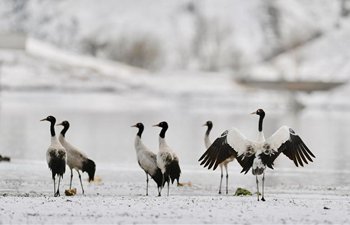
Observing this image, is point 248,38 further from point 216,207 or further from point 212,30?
point 216,207

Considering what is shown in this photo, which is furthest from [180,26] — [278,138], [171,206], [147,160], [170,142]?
[171,206]

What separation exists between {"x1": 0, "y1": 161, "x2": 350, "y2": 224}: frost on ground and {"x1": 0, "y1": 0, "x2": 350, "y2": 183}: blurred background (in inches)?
238

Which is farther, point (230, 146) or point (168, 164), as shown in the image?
point (168, 164)

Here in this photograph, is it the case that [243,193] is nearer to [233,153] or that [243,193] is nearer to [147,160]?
[233,153]

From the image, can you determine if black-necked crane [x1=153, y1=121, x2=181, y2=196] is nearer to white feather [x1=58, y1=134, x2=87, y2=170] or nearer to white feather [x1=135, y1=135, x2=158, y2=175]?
white feather [x1=135, y1=135, x2=158, y2=175]

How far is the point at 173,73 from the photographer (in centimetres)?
11944

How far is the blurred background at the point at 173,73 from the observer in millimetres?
42656

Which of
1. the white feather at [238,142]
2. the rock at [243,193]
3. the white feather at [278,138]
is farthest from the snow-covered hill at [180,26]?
the white feather at [278,138]

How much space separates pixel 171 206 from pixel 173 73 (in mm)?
101474

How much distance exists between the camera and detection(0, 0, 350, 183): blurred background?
1679 inches

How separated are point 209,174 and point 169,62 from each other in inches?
5181

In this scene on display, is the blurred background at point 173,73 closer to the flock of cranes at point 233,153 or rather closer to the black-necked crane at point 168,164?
the flock of cranes at point 233,153

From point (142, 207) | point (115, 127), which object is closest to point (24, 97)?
point (115, 127)

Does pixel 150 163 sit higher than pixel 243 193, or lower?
higher
